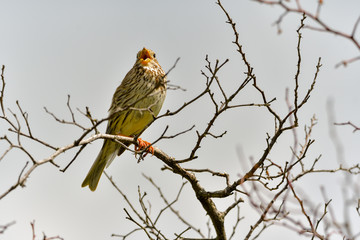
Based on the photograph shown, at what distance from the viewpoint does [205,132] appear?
4.64 meters

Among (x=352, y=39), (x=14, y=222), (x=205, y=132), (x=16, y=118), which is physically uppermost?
(x=205, y=132)

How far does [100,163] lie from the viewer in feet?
24.8

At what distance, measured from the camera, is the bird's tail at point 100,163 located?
24.6 feet

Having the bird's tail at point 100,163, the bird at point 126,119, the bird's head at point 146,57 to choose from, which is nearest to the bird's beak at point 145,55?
the bird's head at point 146,57

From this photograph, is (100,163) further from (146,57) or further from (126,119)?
(146,57)

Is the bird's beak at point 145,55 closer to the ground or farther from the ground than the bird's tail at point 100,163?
farther from the ground

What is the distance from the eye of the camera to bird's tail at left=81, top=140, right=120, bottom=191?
7496 millimetres

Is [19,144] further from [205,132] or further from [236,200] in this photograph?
[236,200]

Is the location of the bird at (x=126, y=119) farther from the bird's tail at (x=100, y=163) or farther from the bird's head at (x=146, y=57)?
the bird's head at (x=146, y=57)

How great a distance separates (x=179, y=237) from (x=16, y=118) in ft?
7.14

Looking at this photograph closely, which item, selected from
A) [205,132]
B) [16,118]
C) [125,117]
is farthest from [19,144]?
[125,117]

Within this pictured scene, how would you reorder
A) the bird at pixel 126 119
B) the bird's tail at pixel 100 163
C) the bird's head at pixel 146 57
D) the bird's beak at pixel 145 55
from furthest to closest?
the bird's beak at pixel 145 55, the bird's head at pixel 146 57, the bird's tail at pixel 100 163, the bird at pixel 126 119

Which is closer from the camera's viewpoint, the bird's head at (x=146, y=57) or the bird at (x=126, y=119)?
the bird at (x=126, y=119)

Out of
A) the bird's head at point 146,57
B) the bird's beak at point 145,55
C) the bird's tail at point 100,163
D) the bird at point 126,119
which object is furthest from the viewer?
the bird's beak at point 145,55
